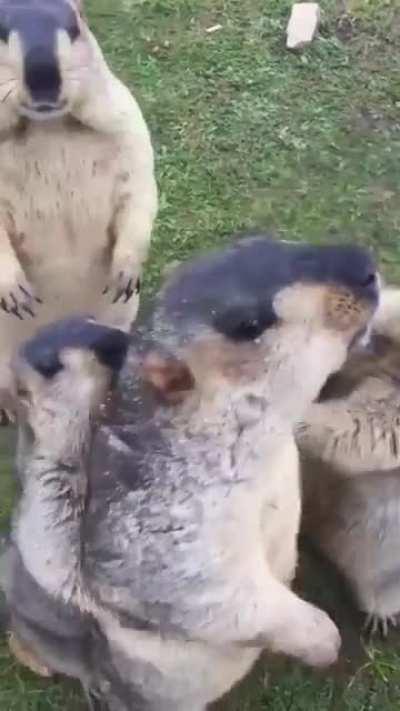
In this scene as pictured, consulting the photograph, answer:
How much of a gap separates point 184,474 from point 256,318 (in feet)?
1.43

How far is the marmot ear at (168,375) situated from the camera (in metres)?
3.13

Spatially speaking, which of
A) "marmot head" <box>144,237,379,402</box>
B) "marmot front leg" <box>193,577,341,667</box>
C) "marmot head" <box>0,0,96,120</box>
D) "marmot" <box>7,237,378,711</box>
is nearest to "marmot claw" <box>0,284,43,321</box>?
"marmot head" <box>0,0,96,120</box>

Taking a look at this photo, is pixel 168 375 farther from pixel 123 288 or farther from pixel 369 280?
pixel 123 288

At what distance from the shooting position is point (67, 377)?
3.42 meters

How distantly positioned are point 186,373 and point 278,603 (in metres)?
0.71

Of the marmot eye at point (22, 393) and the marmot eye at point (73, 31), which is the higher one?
the marmot eye at point (73, 31)

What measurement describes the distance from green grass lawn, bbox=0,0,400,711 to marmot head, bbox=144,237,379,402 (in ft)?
6.34

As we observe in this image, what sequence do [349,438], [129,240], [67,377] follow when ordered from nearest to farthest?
[67,377] < [349,438] < [129,240]

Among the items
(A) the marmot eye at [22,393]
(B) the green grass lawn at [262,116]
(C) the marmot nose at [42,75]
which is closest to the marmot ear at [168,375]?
(A) the marmot eye at [22,393]

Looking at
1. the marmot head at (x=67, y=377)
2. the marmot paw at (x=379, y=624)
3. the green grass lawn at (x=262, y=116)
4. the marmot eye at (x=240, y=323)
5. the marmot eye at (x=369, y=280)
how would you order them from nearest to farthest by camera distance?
1. the marmot eye at (x=240, y=323)
2. the marmot eye at (x=369, y=280)
3. the marmot head at (x=67, y=377)
4. the marmot paw at (x=379, y=624)
5. the green grass lawn at (x=262, y=116)

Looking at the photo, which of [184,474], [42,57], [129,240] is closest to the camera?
[184,474]

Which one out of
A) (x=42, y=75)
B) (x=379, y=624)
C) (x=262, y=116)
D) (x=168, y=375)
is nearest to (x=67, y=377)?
(x=168, y=375)

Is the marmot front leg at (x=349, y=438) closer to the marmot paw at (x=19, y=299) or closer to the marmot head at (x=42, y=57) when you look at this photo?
the marmot paw at (x=19, y=299)

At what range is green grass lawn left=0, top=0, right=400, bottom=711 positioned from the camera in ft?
19.2
